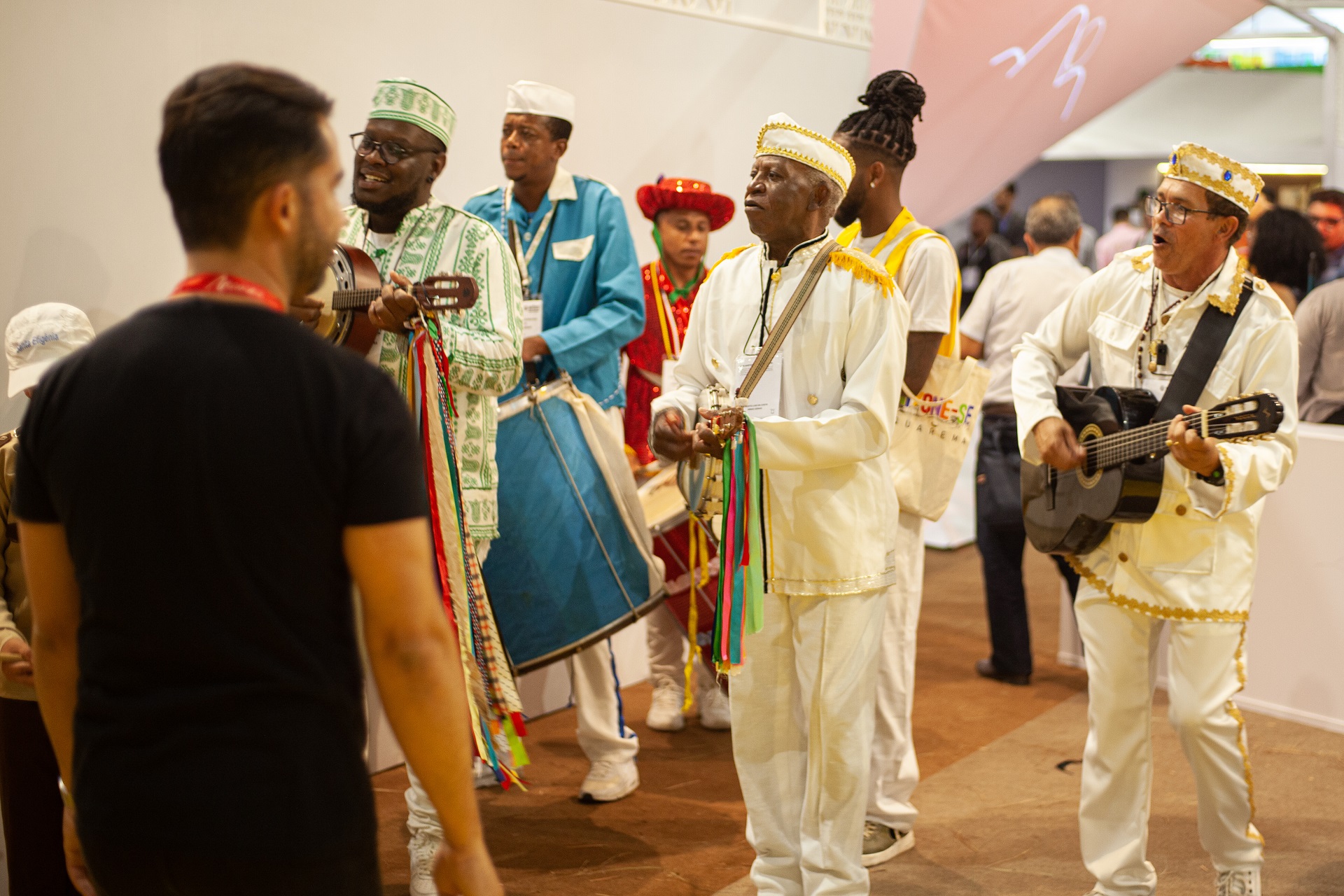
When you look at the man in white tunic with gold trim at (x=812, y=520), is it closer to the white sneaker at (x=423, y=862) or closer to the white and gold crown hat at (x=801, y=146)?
the white and gold crown hat at (x=801, y=146)

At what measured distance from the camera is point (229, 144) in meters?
1.51

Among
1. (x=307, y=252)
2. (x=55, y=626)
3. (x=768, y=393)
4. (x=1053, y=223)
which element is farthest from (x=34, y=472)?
(x=1053, y=223)

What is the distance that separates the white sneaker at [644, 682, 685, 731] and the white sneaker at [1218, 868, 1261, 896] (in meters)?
2.26

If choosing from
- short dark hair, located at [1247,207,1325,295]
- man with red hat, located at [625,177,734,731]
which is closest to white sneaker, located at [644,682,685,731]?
man with red hat, located at [625,177,734,731]

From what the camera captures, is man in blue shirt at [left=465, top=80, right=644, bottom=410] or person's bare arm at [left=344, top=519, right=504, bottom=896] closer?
person's bare arm at [left=344, top=519, right=504, bottom=896]

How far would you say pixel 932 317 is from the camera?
3.72 metres

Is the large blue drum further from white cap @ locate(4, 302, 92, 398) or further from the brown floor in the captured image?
white cap @ locate(4, 302, 92, 398)

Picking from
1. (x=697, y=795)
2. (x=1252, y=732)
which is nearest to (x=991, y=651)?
(x=1252, y=732)

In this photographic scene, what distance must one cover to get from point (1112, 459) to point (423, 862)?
2.19 meters

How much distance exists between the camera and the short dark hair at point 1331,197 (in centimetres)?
682

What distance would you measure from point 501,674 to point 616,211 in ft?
5.74

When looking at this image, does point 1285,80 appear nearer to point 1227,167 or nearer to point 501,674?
point 1227,167

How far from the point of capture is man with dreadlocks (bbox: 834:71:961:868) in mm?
3730

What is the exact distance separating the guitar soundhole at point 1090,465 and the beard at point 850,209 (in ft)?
3.33
